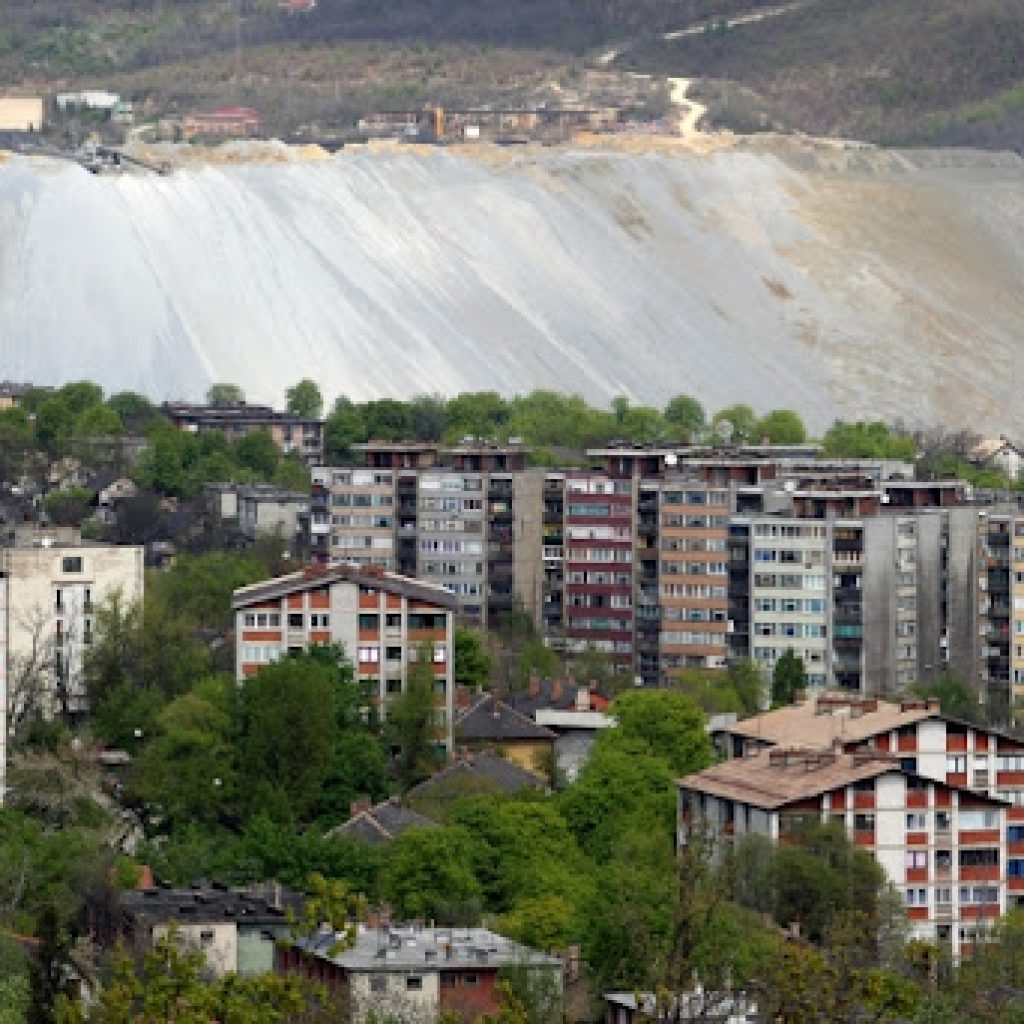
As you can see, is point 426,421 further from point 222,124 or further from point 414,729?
point 222,124

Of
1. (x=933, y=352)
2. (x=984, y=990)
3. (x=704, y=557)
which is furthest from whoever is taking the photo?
(x=933, y=352)

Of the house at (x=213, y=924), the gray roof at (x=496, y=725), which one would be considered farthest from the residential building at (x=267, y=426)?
the house at (x=213, y=924)

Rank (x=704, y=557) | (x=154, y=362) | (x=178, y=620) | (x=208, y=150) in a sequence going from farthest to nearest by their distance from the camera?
(x=208, y=150)
(x=154, y=362)
(x=704, y=557)
(x=178, y=620)

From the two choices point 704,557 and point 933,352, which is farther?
point 933,352

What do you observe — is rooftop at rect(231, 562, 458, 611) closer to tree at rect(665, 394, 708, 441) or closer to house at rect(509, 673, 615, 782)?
house at rect(509, 673, 615, 782)

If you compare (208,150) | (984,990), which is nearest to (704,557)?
(984,990)

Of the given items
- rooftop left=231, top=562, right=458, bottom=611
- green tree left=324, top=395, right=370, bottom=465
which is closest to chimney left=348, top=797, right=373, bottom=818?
rooftop left=231, top=562, right=458, bottom=611

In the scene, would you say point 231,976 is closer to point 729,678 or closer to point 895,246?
point 729,678
